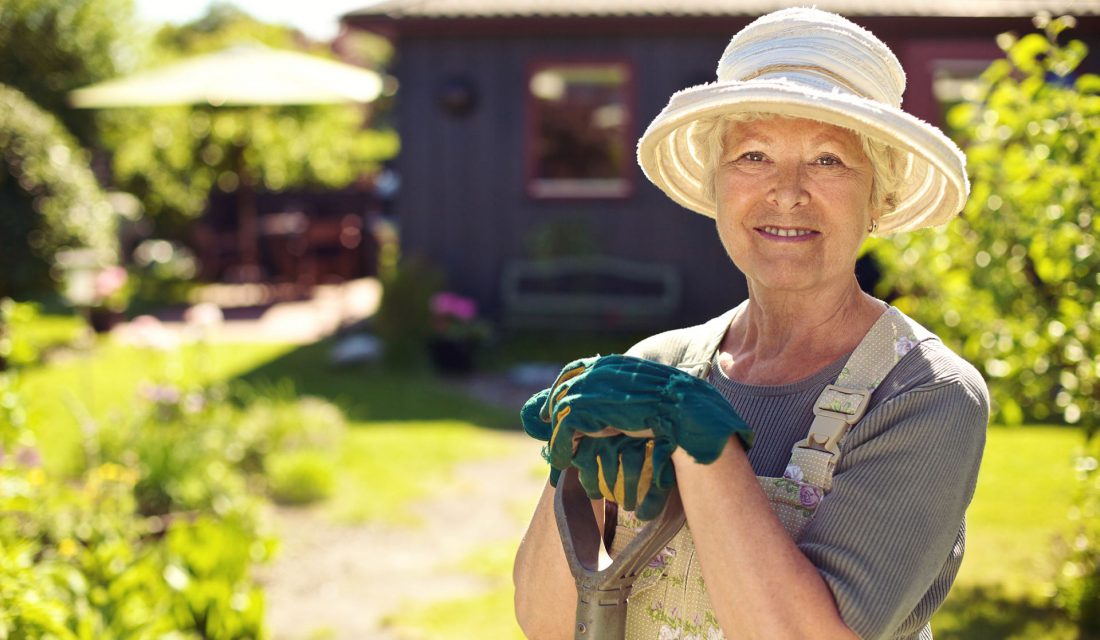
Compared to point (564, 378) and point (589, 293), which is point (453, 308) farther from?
point (564, 378)

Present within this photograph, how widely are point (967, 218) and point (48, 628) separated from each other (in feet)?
11.9

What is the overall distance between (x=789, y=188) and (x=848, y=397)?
36cm

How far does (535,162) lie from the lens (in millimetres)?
12031

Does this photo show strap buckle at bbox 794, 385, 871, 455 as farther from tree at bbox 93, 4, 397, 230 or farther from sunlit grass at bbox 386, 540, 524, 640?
tree at bbox 93, 4, 397, 230

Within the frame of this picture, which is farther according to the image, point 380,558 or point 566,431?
point 380,558

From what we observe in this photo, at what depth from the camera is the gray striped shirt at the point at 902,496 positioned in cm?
142

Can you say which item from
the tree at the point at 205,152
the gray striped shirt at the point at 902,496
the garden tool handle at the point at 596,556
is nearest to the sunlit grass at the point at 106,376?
the garden tool handle at the point at 596,556

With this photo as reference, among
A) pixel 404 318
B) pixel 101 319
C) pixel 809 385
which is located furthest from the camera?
pixel 101 319

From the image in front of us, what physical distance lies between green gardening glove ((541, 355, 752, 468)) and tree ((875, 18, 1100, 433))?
2474mm

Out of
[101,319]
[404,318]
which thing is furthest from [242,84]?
[404,318]

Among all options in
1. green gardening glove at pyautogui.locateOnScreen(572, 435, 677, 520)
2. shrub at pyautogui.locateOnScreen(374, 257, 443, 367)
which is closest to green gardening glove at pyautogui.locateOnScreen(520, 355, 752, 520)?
green gardening glove at pyautogui.locateOnScreen(572, 435, 677, 520)

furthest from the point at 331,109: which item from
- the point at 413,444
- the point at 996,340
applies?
the point at 996,340

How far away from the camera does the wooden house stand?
11391 mm

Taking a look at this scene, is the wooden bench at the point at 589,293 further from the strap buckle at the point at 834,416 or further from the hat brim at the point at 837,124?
the strap buckle at the point at 834,416
